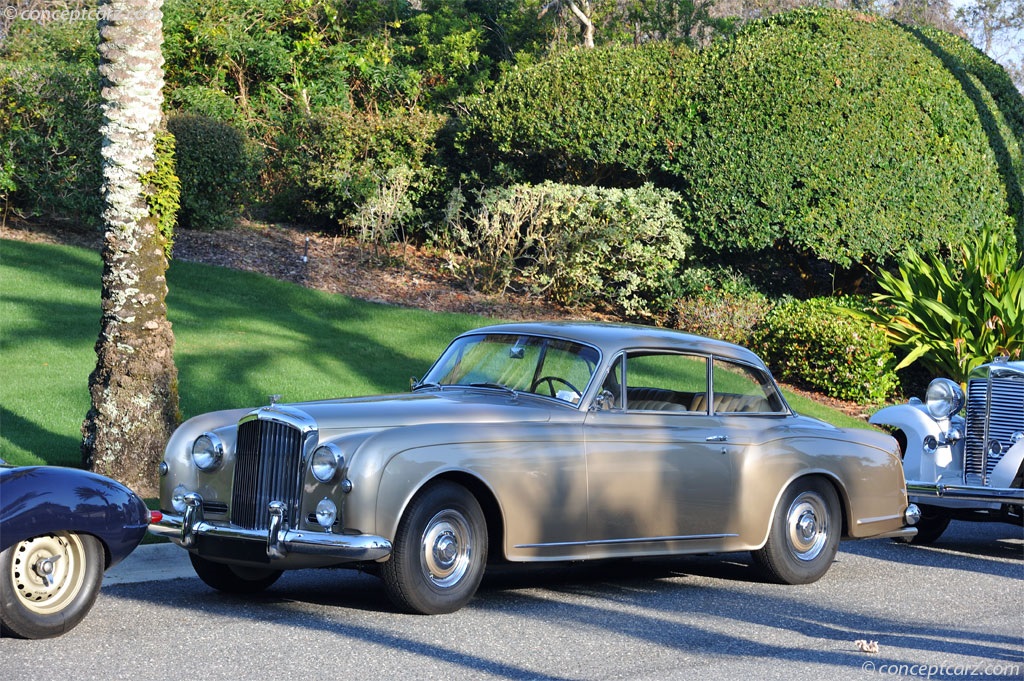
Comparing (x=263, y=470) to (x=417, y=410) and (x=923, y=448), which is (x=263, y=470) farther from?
(x=923, y=448)

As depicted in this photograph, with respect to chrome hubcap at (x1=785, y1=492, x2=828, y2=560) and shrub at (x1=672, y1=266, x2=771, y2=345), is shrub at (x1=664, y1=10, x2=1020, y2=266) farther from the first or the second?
chrome hubcap at (x1=785, y1=492, x2=828, y2=560)

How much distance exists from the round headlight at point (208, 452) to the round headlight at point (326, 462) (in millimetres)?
708

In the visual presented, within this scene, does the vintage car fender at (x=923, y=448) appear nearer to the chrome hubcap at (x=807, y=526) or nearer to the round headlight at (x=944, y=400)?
the round headlight at (x=944, y=400)

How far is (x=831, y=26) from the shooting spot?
19.1 metres

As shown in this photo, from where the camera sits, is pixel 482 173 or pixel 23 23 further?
pixel 23 23

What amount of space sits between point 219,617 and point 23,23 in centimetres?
2117

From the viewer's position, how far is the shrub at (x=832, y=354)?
16.1m

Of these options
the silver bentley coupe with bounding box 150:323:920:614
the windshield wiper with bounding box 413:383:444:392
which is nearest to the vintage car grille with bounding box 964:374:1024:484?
the silver bentley coupe with bounding box 150:323:920:614

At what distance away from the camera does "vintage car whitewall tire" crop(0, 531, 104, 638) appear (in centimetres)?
575

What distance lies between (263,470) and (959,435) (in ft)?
20.6

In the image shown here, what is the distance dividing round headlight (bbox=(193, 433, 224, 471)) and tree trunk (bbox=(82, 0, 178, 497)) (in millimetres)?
2998

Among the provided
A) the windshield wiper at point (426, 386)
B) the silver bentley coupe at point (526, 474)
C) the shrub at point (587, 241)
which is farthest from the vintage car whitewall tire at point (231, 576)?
the shrub at point (587, 241)

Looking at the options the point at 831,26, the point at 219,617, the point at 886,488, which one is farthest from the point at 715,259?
the point at 219,617

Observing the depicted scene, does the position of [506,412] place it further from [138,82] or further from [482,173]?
[482,173]
